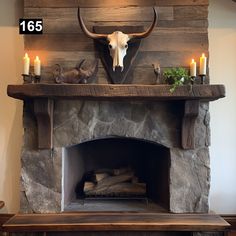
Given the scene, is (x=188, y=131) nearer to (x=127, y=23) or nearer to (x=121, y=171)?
(x=121, y=171)

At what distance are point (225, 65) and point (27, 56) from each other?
1.78 m

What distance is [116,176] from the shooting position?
9.32 ft

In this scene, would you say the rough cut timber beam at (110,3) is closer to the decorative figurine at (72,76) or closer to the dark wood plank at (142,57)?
the dark wood plank at (142,57)

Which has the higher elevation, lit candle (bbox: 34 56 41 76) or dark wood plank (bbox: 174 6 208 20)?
dark wood plank (bbox: 174 6 208 20)

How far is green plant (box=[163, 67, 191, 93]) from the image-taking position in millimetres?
2293

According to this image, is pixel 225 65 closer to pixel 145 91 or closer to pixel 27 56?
pixel 145 91

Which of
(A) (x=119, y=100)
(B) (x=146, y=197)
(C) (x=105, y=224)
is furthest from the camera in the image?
(B) (x=146, y=197)

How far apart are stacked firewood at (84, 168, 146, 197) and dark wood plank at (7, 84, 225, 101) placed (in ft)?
3.01

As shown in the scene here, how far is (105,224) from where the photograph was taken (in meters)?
2.16

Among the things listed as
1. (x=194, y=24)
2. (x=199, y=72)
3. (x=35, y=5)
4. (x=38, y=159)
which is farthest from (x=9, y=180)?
(x=194, y=24)

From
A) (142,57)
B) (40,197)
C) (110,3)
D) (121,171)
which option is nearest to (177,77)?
(142,57)

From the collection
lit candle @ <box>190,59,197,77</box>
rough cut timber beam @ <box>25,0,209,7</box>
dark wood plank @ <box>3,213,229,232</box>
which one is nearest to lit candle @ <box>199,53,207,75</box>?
lit candle @ <box>190,59,197,77</box>

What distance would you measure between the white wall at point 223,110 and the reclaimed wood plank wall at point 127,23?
420mm

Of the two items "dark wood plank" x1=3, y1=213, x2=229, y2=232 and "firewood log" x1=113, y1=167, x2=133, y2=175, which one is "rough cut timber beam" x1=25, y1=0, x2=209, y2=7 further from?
"dark wood plank" x1=3, y1=213, x2=229, y2=232
